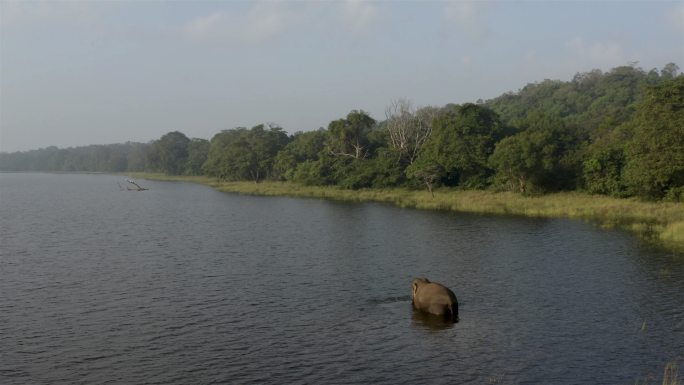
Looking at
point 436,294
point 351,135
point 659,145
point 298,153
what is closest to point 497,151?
point 659,145

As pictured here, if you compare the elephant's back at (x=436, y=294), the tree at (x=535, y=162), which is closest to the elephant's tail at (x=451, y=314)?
the elephant's back at (x=436, y=294)

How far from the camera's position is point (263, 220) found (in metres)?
67.2

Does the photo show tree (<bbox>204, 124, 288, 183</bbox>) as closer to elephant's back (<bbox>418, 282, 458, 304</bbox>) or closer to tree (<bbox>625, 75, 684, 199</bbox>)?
tree (<bbox>625, 75, 684, 199</bbox>)

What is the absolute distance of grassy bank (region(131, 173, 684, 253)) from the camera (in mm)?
51656

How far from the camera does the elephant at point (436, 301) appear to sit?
27.1 m

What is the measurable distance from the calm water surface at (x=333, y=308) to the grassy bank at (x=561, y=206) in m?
3.84

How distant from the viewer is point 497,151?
78625 mm

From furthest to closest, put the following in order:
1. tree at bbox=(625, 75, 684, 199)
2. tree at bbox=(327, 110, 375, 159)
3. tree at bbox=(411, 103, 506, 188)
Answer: tree at bbox=(327, 110, 375, 159)
tree at bbox=(411, 103, 506, 188)
tree at bbox=(625, 75, 684, 199)

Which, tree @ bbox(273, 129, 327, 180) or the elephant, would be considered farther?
tree @ bbox(273, 129, 327, 180)

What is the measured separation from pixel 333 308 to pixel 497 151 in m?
55.0

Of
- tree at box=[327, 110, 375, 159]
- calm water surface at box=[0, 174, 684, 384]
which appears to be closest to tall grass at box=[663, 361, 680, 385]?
calm water surface at box=[0, 174, 684, 384]

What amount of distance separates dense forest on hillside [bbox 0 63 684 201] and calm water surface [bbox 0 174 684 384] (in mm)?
15493

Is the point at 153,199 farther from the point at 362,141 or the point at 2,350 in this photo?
the point at 2,350

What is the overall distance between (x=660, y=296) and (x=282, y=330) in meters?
19.5
